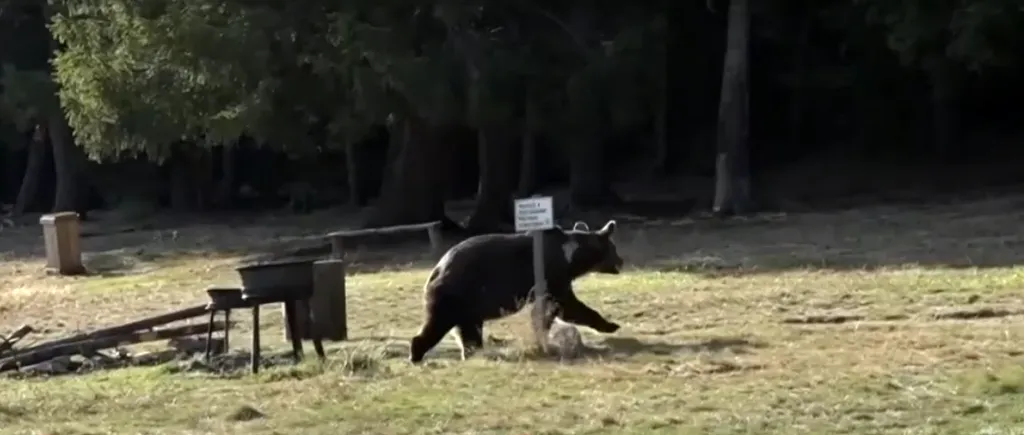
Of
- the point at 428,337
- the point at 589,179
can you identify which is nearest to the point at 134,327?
the point at 428,337

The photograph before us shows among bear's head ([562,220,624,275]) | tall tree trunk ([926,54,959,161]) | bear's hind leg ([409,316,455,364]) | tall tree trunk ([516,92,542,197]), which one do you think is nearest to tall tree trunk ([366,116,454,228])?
tall tree trunk ([516,92,542,197])

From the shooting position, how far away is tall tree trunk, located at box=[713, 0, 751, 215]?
2917 centimetres

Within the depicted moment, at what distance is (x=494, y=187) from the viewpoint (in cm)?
3050

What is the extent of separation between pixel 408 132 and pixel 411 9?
403cm

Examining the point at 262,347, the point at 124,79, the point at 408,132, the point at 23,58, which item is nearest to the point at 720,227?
the point at 408,132

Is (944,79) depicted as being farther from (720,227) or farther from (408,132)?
(408,132)

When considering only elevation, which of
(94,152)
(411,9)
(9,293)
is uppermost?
(411,9)

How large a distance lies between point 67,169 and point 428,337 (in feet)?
113

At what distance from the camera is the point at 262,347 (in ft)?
50.9

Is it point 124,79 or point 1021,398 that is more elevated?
point 124,79

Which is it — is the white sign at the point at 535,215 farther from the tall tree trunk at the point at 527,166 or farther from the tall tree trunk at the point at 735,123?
the tall tree trunk at the point at 527,166

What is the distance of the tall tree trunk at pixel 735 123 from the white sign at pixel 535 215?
15.8m

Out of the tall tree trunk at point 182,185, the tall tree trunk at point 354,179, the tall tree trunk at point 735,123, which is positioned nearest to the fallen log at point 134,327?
the tall tree trunk at point 735,123

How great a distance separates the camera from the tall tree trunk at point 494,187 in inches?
1175
